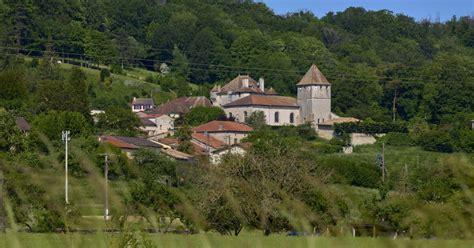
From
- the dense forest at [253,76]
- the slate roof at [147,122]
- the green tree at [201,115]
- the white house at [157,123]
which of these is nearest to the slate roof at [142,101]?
the dense forest at [253,76]

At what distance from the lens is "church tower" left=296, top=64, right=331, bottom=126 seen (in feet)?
285

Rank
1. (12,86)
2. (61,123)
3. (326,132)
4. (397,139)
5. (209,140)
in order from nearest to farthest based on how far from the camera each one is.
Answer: (61,123)
(12,86)
(209,140)
(397,139)
(326,132)

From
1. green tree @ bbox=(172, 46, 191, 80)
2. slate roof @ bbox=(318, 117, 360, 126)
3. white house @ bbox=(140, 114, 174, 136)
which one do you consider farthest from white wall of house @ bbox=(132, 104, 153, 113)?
green tree @ bbox=(172, 46, 191, 80)

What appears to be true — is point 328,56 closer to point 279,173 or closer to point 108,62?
point 108,62

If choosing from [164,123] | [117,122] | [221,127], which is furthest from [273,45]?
[117,122]

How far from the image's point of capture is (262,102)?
85.2m

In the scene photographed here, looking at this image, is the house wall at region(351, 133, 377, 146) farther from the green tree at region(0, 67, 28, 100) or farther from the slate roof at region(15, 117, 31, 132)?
the slate roof at region(15, 117, 31, 132)

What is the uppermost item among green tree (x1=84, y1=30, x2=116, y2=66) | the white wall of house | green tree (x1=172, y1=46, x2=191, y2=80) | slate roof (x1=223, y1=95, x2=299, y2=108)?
green tree (x1=84, y1=30, x2=116, y2=66)

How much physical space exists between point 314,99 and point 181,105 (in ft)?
33.6

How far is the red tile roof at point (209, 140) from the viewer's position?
67.0 metres

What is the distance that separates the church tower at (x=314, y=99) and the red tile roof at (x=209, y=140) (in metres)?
16.3

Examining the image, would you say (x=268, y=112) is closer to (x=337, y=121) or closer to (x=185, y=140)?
(x=337, y=121)

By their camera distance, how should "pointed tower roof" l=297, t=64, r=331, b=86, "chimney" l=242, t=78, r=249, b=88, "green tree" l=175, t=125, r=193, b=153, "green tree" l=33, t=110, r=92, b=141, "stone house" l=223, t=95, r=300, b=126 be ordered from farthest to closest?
"chimney" l=242, t=78, r=249, b=88
"pointed tower roof" l=297, t=64, r=331, b=86
"stone house" l=223, t=95, r=300, b=126
"green tree" l=175, t=125, r=193, b=153
"green tree" l=33, t=110, r=92, b=141

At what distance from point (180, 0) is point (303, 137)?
241 ft
